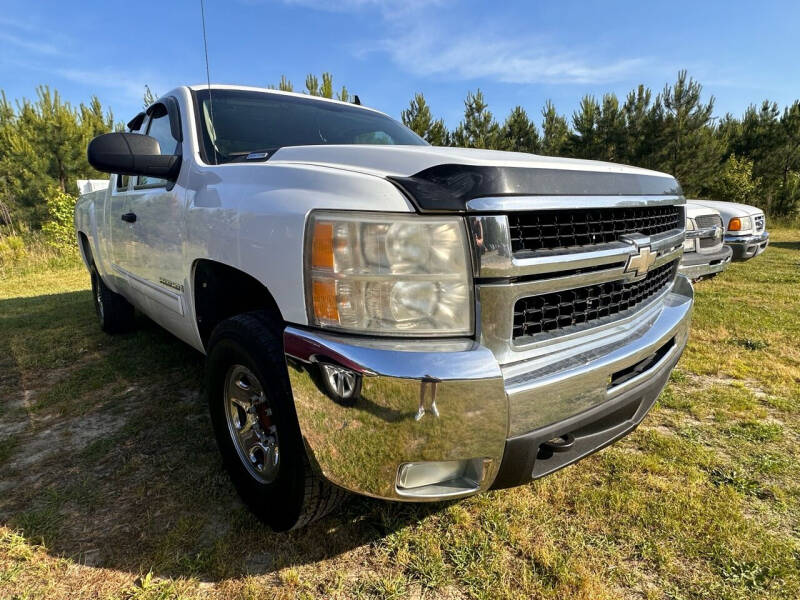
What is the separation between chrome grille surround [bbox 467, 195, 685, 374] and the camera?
1297 mm

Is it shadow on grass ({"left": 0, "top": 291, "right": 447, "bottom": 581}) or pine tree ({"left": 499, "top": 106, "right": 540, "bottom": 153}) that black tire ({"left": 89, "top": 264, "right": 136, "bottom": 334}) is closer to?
shadow on grass ({"left": 0, "top": 291, "right": 447, "bottom": 581})

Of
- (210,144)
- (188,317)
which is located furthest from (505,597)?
(210,144)

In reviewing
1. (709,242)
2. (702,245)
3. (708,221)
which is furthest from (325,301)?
(708,221)

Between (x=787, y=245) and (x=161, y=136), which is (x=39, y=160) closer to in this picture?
(x=161, y=136)


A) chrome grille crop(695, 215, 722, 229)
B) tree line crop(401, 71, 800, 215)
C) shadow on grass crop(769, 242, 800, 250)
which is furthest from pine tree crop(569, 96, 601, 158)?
chrome grille crop(695, 215, 722, 229)

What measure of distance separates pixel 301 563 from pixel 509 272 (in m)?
1.28

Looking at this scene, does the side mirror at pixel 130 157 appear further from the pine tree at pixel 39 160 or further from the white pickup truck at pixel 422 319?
the pine tree at pixel 39 160

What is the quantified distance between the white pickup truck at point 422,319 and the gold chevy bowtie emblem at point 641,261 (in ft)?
0.04

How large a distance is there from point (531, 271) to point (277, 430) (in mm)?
963

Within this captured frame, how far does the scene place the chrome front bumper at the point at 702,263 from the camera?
16.6 ft

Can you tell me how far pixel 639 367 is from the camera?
68.9 inches

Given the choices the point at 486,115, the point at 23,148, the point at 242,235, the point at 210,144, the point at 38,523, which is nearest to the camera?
the point at 242,235

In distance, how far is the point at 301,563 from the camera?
5.52ft

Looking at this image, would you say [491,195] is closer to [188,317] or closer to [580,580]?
[580,580]
